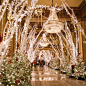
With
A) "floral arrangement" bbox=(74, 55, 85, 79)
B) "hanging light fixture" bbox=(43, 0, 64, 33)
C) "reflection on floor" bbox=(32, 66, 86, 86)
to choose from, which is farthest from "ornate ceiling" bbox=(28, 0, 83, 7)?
"reflection on floor" bbox=(32, 66, 86, 86)

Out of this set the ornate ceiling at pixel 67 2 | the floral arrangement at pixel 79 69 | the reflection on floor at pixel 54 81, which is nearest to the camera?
the reflection on floor at pixel 54 81

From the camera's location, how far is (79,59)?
9.16 m

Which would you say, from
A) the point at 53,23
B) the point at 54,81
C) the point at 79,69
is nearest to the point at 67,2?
the point at 53,23

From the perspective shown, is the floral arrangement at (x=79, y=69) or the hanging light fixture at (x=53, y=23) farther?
the floral arrangement at (x=79, y=69)

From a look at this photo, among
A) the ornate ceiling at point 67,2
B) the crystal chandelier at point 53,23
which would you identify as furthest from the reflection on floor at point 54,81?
the ornate ceiling at point 67,2

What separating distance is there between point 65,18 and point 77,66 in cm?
340

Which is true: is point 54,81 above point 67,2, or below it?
below

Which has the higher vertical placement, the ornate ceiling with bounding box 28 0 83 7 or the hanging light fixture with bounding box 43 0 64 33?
the ornate ceiling with bounding box 28 0 83 7

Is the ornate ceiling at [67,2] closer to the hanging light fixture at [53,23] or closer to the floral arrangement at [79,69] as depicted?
the hanging light fixture at [53,23]

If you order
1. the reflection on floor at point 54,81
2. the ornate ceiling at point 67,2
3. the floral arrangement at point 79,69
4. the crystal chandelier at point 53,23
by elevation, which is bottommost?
the reflection on floor at point 54,81

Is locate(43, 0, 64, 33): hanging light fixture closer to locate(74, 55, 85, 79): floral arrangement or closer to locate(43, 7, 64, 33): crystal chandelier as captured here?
locate(43, 7, 64, 33): crystal chandelier

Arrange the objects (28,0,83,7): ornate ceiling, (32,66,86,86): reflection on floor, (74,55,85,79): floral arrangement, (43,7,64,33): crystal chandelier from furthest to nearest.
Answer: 1. (28,0,83,7): ornate ceiling
2. (74,55,85,79): floral arrangement
3. (32,66,86,86): reflection on floor
4. (43,7,64,33): crystal chandelier

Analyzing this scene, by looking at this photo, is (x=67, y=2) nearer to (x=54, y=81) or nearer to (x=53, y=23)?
(x=53, y=23)

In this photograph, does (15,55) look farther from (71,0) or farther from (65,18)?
(65,18)
